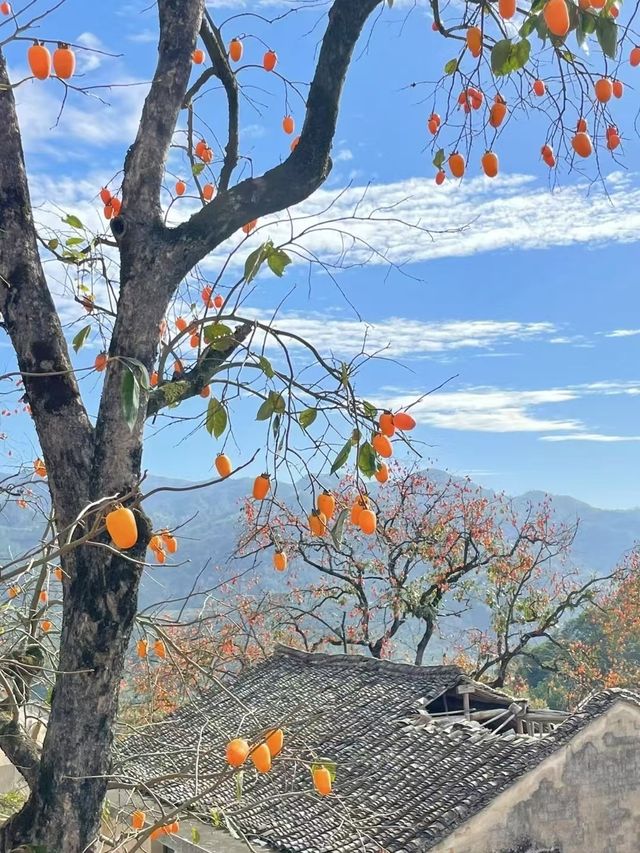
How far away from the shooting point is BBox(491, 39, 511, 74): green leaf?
8.68 feet

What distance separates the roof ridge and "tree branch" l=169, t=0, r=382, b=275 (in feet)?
23.6

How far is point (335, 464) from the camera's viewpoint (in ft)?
8.56

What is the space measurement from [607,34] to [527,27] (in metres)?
0.39

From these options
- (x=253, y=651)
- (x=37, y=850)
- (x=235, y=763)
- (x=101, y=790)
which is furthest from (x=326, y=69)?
(x=253, y=651)

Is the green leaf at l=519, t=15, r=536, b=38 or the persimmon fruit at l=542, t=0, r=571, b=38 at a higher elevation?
the green leaf at l=519, t=15, r=536, b=38

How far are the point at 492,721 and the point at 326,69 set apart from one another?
25.0 ft

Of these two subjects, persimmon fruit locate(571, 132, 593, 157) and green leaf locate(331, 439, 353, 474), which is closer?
green leaf locate(331, 439, 353, 474)

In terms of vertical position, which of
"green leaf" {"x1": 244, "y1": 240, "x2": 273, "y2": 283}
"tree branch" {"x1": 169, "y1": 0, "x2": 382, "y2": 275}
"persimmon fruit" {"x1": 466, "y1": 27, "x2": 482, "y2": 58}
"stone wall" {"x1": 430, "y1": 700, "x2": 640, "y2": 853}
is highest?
"persimmon fruit" {"x1": 466, "y1": 27, "x2": 482, "y2": 58}

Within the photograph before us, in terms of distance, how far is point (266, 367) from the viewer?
2748 millimetres

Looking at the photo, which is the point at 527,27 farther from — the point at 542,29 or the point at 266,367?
the point at 266,367

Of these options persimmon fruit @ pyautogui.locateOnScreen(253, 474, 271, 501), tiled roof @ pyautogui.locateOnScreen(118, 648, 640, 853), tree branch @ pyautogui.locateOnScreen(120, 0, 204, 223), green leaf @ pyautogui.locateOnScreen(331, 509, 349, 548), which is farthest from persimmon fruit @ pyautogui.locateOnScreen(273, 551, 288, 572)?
tiled roof @ pyautogui.locateOnScreen(118, 648, 640, 853)

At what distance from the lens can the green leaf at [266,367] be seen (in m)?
2.74

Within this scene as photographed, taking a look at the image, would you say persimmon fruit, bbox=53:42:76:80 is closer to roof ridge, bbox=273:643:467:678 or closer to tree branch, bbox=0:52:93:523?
tree branch, bbox=0:52:93:523

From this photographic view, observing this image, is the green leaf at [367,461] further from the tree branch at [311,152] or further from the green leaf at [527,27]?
the green leaf at [527,27]
